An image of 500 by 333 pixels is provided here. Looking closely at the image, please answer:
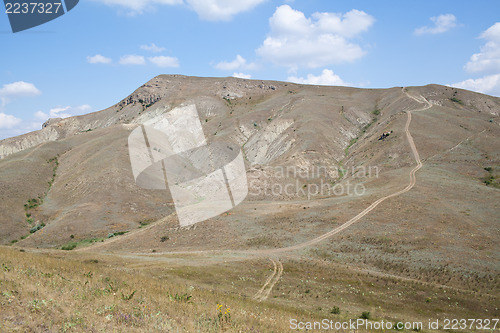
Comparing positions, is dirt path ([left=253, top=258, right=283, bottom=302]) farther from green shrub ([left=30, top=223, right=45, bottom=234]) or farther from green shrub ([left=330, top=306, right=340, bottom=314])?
green shrub ([left=30, top=223, right=45, bottom=234])

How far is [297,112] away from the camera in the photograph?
10050 centimetres

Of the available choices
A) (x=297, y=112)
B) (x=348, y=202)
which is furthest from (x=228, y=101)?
(x=348, y=202)

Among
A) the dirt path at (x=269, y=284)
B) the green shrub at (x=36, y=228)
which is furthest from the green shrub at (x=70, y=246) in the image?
the dirt path at (x=269, y=284)

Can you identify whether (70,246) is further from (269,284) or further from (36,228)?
(269,284)

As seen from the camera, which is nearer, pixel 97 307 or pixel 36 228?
pixel 97 307

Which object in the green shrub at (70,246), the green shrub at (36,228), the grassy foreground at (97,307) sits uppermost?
the grassy foreground at (97,307)

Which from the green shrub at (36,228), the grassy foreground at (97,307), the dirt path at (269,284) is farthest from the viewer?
the green shrub at (36,228)

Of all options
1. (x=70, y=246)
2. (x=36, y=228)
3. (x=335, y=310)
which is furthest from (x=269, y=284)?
(x=36, y=228)

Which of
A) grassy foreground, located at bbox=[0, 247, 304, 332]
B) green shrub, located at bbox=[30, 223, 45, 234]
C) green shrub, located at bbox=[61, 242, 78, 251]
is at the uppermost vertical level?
grassy foreground, located at bbox=[0, 247, 304, 332]

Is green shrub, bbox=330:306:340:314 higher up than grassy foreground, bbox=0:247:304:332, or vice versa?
grassy foreground, bbox=0:247:304:332

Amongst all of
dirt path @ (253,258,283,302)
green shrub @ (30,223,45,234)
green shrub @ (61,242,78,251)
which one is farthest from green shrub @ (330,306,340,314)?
green shrub @ (30,223,45,234)

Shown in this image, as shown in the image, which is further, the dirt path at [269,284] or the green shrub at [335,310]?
the dirt path at [269,284]

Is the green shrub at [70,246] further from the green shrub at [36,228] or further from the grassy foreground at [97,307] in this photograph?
the grassy foreground at [97,307]

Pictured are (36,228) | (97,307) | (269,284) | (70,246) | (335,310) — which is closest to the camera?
(97,307)
